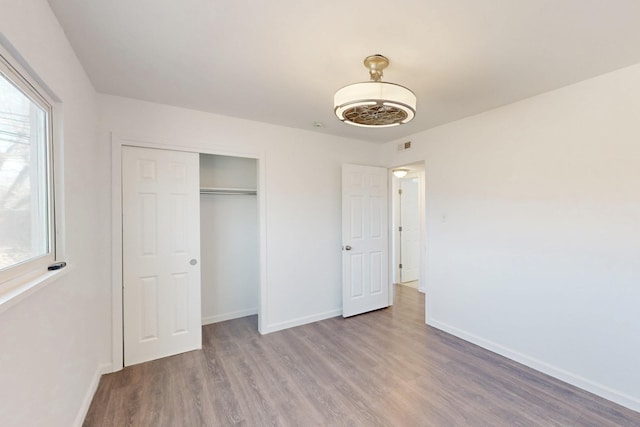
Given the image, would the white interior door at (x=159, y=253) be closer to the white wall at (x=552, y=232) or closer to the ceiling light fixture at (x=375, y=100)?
the ceiling light fixture at (x=375, y=100)

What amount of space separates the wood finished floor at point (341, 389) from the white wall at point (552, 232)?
0.98 feet

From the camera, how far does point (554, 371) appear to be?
2.42 m

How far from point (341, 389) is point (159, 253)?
2.06 metres

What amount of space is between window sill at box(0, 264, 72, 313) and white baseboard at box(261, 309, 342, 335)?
225 centimetres

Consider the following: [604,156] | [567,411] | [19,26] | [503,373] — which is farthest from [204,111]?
[567,411]

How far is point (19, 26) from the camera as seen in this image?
1159 millimetres

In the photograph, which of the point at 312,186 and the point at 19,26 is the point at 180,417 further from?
the point at 312,186

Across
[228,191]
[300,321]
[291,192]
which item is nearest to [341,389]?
[300,321]

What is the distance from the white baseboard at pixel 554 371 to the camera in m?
2.06

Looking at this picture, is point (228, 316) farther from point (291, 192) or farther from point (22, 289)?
point (22, 289)

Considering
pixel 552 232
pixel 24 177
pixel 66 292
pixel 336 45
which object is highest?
pixel 336 45

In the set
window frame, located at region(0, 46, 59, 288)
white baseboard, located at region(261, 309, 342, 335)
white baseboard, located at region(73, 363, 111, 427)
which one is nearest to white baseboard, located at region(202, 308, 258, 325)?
white baseboard, located at region(261, 309, 342, 335)

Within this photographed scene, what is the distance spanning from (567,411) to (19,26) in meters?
3.76

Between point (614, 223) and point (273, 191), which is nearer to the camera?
point (614, 223)
